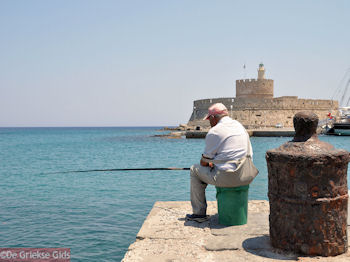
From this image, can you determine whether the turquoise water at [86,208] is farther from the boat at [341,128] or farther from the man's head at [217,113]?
the boat at [341,128]

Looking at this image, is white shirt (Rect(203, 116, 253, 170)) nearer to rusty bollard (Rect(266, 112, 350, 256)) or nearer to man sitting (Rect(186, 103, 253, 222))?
man sitting (Rect(186, 103, 253, 222))

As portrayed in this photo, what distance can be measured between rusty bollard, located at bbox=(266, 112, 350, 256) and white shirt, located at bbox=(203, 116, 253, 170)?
54cm

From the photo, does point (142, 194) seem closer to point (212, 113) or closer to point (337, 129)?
point (212, 113)

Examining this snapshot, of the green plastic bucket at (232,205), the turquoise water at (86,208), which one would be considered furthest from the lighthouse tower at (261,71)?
the green plastic bucket at (232,205)

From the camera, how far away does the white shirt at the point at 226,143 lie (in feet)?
10.1

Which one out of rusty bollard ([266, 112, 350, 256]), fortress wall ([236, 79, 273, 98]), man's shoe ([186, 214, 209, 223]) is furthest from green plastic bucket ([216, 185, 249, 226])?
fortress wall ([236, 79, 273, 98])

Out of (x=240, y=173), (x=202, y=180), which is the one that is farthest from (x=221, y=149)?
(x=202, y=180)

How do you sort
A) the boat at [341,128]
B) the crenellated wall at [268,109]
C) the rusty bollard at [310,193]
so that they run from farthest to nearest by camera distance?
the crenellated wall at [268,109] → the boat at [341,128] → the rusty bollard at [310,193]

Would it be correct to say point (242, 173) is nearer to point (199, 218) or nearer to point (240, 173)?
point (240, 173)

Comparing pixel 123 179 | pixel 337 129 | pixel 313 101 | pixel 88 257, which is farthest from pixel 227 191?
pixel 313 101

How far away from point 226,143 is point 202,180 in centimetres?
45

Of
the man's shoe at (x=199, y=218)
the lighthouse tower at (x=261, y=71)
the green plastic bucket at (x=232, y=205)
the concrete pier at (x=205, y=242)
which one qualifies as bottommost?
the concrete pier at (x=205, y=242)

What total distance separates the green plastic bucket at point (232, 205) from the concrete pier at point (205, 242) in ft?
0.22

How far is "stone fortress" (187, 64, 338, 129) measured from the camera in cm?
4491
